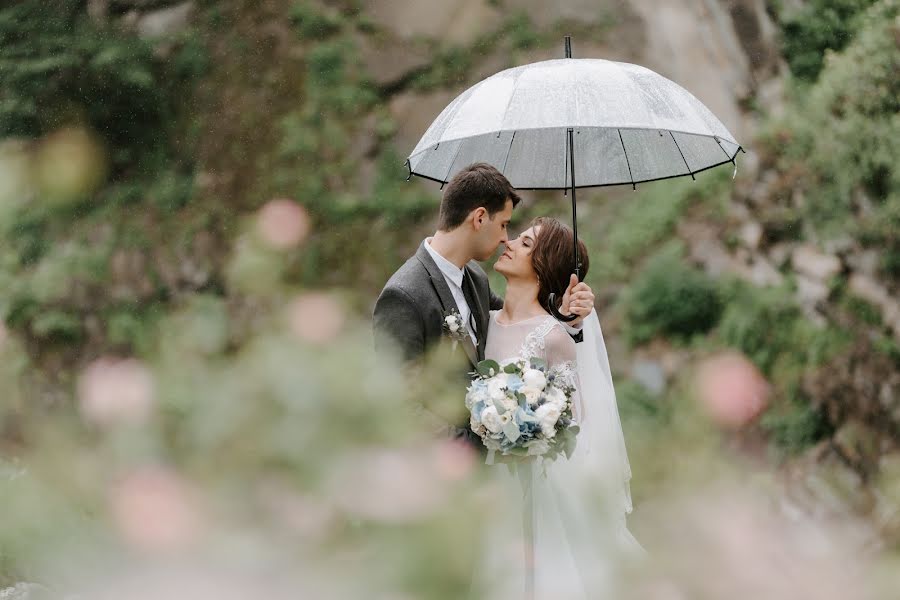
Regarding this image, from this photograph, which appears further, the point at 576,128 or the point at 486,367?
the point at 576,128

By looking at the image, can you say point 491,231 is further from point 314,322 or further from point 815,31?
point 815,31

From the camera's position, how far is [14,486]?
26.6 inches

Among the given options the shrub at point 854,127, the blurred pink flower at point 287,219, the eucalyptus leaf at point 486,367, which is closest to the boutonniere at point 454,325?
the eucalyptus leaf at point 486,367

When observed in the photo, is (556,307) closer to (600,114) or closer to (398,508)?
(600,114)

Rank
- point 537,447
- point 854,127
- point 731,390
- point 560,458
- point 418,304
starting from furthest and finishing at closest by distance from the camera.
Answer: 1. point 731,390
2. point 854,127
3. point 560,458
4. point 418,304
5. point 537,447

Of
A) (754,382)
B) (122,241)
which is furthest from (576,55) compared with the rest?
(122,241)

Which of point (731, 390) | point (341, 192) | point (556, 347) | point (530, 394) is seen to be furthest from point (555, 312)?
point (341, 192)

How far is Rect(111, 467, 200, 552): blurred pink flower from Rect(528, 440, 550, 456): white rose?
88.8 inches

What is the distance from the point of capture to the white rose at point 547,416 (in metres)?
2.74

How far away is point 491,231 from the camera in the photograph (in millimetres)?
3258

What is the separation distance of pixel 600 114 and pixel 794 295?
422cm

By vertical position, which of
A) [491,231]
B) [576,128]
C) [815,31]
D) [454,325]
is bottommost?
[454,325]

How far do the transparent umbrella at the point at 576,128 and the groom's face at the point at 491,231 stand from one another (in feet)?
0.95

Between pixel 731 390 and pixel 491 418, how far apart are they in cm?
435
